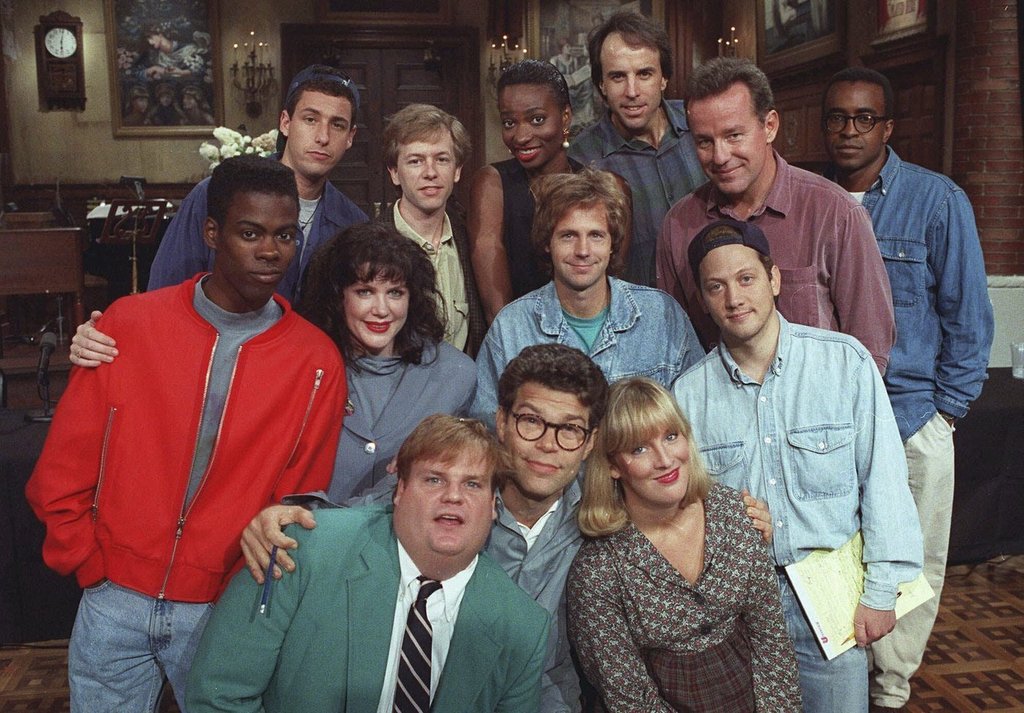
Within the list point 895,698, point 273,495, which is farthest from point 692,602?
point 895,698

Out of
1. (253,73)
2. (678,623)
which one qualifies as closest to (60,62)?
(253,73)

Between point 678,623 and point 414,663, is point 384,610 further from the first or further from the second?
point 678,623

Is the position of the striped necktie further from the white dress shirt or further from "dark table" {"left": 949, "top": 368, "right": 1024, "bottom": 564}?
"dark table" {"left": 949, "top": 368, "right": 1024, "bottom": 564}

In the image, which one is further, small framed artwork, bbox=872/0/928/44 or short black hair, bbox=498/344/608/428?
small framed artwork, bbox=872/0/928/44

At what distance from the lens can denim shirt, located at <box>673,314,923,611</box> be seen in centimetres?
221

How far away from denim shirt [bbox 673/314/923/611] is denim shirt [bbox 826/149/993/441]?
1.95 feet

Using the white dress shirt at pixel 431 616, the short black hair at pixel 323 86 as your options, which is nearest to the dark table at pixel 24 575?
the short black hair at pixel 323 86

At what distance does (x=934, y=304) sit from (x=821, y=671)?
1169mm

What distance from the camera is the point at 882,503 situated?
221 centimetres

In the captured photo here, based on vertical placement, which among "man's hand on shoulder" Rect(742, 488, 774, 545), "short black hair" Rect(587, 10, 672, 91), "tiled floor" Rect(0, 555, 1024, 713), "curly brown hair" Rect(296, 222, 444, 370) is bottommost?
"tiled floor" Rect(0, 555, 1024, 713)

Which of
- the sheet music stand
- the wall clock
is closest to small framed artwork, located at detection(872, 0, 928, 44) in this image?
the sheet music stand

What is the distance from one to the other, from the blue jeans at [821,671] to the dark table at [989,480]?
68.4 inches

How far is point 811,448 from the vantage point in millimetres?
2213

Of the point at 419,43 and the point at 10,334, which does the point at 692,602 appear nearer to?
the point at 10,334
